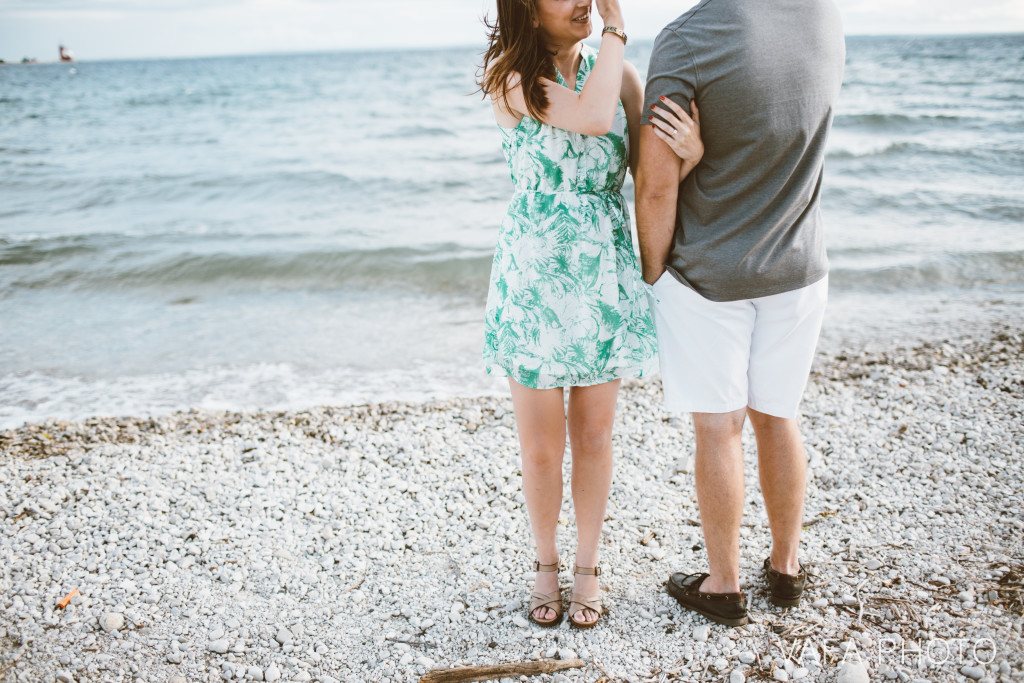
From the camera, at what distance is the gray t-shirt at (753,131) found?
79.1 inches

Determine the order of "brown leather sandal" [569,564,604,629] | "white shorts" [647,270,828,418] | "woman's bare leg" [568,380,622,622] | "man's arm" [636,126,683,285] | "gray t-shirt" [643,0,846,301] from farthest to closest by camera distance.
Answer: "brown leather sandal" [569,564,604,629] → "woman's bare leg" [568,380,622,622] → "white shorts" [647,270,828,418] → "man's arm" [636,126,683,285] → "gray t-shirt" [643,0,846,301]

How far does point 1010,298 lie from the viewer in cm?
693

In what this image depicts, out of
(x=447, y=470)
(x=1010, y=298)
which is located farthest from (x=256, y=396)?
(x=1010, y=298)

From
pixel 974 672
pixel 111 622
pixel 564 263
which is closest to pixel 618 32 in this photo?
pixel 564 263

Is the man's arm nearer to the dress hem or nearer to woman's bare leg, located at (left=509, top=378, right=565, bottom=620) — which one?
the dress hem

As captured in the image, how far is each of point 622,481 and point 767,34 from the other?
2.32m

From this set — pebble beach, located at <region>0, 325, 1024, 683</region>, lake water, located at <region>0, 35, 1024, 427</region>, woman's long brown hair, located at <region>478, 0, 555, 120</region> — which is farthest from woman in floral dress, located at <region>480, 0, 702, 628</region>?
pebble beach, located at <region>0, 325, 1024, 683</region>

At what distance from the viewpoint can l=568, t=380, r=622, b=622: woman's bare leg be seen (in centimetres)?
249

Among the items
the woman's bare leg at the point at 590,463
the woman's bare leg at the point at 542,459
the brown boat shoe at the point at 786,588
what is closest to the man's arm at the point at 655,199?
the woman's bare leg at the point at 590,463

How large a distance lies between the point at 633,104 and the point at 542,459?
4.34 feet

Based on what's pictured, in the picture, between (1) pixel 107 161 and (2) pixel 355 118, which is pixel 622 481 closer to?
(1) pixel 107 161

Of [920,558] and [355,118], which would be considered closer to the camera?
[920,558]

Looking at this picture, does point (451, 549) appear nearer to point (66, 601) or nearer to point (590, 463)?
point (590, 463)

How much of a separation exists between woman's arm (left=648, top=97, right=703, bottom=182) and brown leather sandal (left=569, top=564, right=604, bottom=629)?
5.28 feet
